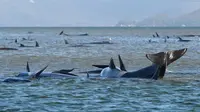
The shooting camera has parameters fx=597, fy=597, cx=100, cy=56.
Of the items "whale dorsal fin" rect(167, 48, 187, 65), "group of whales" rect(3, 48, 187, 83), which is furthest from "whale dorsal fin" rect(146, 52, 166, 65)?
"whale dorsal fin" rect(167, 48, 187, 65)

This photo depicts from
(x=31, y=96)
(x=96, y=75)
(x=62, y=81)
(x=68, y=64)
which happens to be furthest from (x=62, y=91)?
(x=68, y=64)

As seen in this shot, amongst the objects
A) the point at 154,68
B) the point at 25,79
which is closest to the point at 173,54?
the point at 154,68

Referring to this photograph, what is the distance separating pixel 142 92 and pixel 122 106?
10.1ft

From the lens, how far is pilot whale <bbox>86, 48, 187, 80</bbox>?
2203 centimetres

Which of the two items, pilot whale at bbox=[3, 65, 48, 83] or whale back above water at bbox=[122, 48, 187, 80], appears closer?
whale back above water at bbox=[122, 48, 187, 80]

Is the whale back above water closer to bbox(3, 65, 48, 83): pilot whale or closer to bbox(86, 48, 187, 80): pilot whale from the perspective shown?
bbox(86, 48, 187, 80): pilot whale

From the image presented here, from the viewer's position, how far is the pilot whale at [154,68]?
72.3 ft

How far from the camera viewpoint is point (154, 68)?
23.3m

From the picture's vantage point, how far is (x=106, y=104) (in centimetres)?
1703

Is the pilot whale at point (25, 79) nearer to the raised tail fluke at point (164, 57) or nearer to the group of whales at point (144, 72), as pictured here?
the group of whales at point (144, 72)

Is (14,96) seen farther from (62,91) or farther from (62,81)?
(62,81)

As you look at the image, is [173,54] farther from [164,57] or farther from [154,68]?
[154,68]

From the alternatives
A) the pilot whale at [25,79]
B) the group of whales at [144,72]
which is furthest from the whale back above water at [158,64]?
the pilot whale at [25,79]

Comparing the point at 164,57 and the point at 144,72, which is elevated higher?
the point at 164,57
